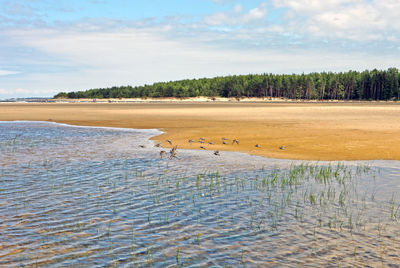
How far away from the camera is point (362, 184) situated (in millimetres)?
13695

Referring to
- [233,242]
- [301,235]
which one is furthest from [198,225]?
[301,235]

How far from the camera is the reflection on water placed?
25.1ft

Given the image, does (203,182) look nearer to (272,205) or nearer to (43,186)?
(272,205)

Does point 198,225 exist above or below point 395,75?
below

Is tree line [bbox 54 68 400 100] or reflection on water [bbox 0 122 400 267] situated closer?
reflection on water [bbox 0 122 400 267]

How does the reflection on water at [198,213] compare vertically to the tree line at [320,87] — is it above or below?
below

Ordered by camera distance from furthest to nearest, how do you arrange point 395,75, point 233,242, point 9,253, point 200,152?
point 395,75, point 200,152, point 233,242, point 9,253

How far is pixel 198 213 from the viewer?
1045 centimetres

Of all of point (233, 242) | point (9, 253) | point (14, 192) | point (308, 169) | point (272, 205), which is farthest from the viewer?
point (308, 169)

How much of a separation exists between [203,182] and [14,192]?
653 cm

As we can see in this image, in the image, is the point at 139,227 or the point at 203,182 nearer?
the point at 139,227

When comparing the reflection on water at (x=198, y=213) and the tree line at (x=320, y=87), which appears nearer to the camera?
the reflection on water at (x=198, y=213)

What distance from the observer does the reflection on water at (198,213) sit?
25.1 feet

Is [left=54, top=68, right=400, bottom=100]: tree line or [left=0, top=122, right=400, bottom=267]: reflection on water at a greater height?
[left=54, top=68, right=400, bottom=100]: tree line
